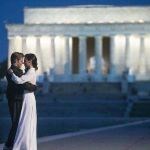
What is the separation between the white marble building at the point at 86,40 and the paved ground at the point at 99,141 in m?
55.2

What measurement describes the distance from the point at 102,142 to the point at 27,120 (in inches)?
215

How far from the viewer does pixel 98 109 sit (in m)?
46.5

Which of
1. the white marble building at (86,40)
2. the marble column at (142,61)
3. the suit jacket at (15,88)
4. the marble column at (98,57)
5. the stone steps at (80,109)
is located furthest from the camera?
the marble column at (142,61)

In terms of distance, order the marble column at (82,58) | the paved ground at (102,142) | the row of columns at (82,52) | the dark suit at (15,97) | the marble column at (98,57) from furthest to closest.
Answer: the marble column at (82,58), the row of columns at (82,52), the marble column at (98,57), the paved ground at (102,142), the dark suit at (15,97)

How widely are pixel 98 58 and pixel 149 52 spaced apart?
23.3ft

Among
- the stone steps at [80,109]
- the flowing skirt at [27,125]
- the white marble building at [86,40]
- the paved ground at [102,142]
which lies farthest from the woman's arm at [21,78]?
the white marble building at [86,40]

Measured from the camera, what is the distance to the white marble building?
7962 centimetres

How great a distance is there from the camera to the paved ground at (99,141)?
61.1 feet

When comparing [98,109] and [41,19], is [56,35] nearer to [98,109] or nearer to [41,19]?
[41,19]

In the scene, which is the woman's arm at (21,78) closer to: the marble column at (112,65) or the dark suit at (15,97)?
the dark suit at (15,97)

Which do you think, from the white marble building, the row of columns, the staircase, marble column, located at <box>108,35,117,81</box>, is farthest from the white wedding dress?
marble column, located at <box>108,35,117,81</box>

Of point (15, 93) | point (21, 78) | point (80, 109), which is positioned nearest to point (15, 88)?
point (15, 93)

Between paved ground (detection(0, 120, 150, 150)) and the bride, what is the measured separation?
3.04 m

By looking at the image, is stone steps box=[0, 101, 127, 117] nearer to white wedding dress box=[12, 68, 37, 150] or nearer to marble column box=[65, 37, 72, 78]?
white wedding dress box=[12, 68, 37, 150]
